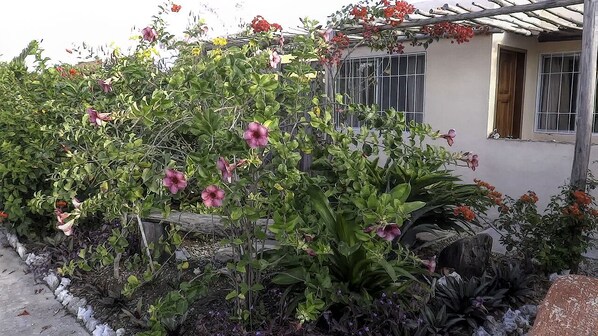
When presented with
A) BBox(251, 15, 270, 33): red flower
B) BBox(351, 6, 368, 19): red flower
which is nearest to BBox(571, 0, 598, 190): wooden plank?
BBox(351, 6, 368, 19): red flower

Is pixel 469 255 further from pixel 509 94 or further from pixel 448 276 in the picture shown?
pixel 509 94

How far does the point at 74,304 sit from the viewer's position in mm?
4109

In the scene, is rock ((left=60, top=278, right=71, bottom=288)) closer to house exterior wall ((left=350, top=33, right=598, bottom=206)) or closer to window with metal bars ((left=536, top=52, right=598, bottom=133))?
house exterior wall ((left=350, top=33, right=598, bottom=206))

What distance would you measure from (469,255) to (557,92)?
430cm

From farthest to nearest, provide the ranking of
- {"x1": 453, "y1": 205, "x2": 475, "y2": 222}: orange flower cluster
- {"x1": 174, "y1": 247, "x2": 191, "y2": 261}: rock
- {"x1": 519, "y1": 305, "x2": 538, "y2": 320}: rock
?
{"x1": 174, "y1": 247, "x2": 191, "y2": 261}: rock → {"x1": 453, "y1": 205, "x2": 475, "y2": 222}: orange flower cluster → {"x1": 519, "y1": 305, "x2": 538, "y2": 320}: rock

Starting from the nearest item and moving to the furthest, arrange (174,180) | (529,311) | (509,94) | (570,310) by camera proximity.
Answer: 1. (570,310)
2. (174,180)
3. (529,311)
4. (509,94)

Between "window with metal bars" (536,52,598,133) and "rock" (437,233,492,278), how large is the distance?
3.88 m

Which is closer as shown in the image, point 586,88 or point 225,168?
point 225,168

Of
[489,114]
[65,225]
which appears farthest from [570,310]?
[489,114]

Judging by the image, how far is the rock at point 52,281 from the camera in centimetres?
455

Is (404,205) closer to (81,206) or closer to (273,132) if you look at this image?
(273,132)

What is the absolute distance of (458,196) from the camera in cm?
439

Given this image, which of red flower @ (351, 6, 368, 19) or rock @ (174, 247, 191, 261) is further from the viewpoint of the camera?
red flower @ (351, 6, 368, 19)

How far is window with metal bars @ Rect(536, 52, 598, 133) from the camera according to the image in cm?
718
